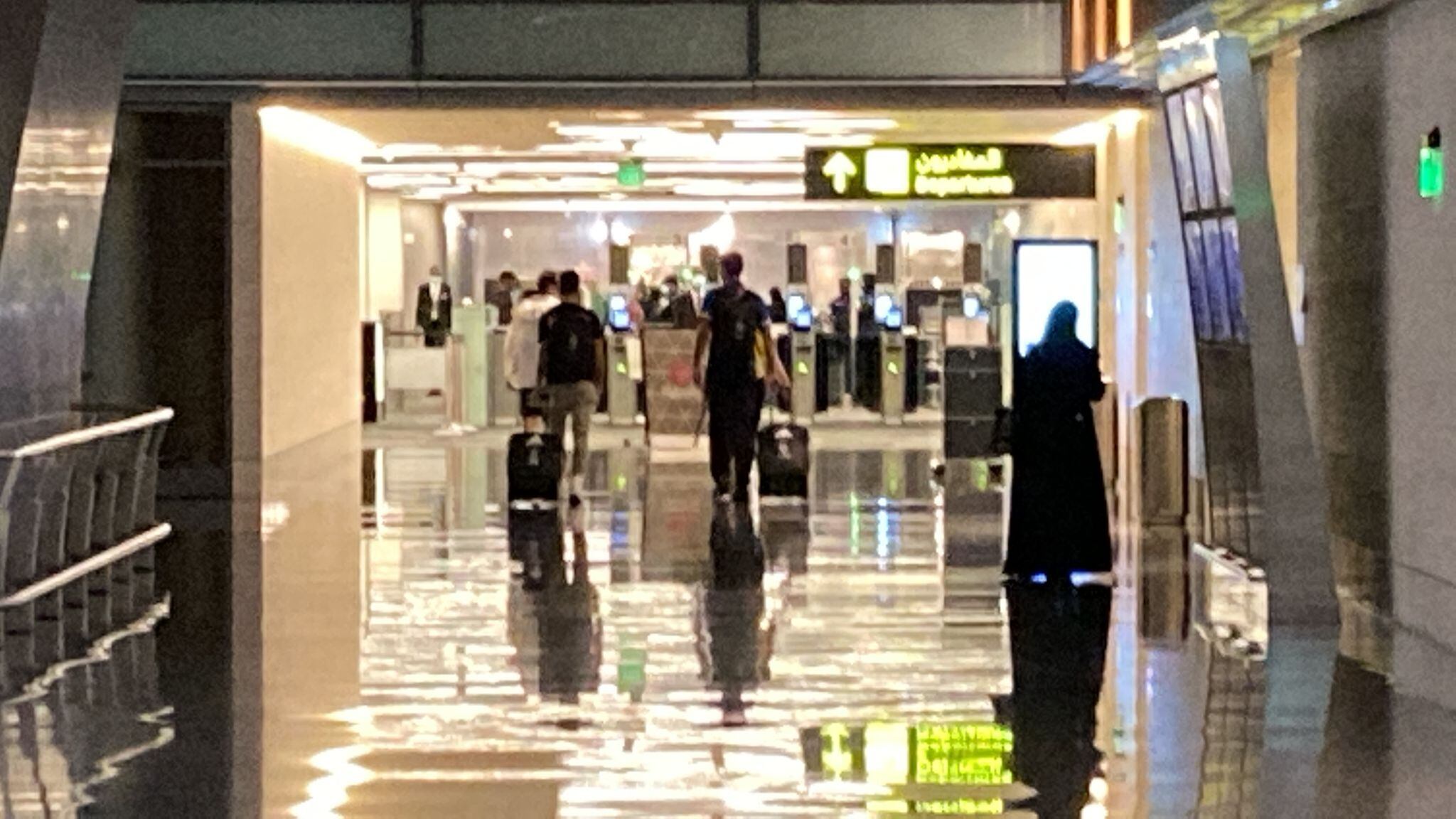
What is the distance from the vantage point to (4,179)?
48.2 ft

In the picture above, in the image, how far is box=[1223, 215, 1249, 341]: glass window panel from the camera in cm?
1653

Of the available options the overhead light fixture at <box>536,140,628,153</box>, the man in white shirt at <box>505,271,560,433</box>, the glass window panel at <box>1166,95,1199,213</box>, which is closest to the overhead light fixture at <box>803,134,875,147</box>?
the overhead light fixture at <box>536,140,628,153</box>

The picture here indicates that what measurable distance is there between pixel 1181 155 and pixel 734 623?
19.3ft

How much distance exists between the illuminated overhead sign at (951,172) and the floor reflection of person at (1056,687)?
30.9ft

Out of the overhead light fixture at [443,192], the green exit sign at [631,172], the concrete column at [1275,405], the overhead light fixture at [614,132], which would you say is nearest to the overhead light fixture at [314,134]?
the overhead light fixture at [614,132]

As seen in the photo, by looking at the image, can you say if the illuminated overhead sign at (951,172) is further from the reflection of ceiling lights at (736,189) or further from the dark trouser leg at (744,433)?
the reflection of ceiling lights at (736,189)

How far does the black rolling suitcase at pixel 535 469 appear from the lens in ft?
72.5

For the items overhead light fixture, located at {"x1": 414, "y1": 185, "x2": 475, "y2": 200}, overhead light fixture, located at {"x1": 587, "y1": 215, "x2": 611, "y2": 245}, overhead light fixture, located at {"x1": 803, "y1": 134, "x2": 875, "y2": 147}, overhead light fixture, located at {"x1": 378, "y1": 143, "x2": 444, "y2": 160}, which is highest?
overhead light fixture, located at {"x1": 414, "y1": 185, "x2": 475, "y2": 200}

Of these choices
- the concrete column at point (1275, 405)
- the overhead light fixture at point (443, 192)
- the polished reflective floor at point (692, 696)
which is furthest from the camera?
the overhead light fixture at point (443, 192)

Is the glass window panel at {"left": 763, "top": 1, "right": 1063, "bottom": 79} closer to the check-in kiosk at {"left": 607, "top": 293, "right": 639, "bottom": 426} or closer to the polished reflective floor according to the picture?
the polished reflective floor

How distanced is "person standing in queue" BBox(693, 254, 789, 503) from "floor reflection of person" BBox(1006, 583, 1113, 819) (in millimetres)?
5679

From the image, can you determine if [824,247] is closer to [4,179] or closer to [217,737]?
[4,179]

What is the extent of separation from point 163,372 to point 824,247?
25266 mm

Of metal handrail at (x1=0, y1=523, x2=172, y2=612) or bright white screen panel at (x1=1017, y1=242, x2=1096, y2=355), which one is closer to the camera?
metal handrail at (x1=0, y1=523, x2=172, y2=612)
